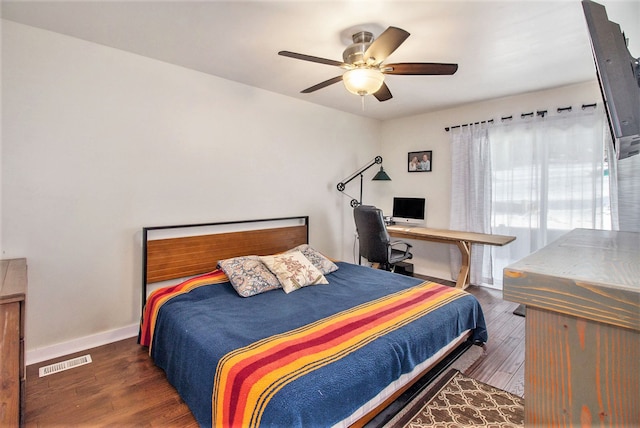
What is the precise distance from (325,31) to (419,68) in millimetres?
705

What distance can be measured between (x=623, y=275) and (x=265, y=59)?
9.21 ft

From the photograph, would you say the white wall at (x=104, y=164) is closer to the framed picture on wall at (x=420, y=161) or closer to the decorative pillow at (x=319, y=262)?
the decorative pillow at (x=319, y=262)

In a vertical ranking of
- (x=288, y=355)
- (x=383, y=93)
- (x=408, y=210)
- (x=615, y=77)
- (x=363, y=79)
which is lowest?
(x=288, y=355)

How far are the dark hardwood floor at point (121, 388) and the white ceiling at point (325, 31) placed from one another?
2.41 m

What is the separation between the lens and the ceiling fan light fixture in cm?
206

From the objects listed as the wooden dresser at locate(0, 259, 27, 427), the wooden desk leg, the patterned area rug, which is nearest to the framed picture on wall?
the wooden desk leg

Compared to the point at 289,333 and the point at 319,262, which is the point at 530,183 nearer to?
the point at 319,262

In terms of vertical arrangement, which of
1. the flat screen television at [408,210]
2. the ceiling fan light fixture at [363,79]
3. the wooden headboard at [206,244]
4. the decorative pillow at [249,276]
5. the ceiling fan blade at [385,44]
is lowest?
the decorative pillow at [249,276]

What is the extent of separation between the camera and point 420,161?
457cm

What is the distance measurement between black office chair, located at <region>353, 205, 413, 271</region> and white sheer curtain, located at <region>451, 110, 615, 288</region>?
1.21 m

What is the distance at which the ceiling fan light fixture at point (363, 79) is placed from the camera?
81.0 inches

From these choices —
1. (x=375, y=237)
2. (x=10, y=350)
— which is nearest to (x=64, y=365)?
(x=10, y=350)

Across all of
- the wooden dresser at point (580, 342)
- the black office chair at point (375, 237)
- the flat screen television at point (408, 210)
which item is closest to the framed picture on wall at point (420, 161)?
the flat screen television at point (408, 210)

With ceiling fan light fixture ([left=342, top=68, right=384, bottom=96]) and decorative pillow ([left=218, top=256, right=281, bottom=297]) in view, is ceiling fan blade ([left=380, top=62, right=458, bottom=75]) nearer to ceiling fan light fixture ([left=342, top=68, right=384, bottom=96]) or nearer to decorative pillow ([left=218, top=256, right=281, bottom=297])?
ceiling fan light fixture ([left=342, top=68, right=384, bottom=96])
